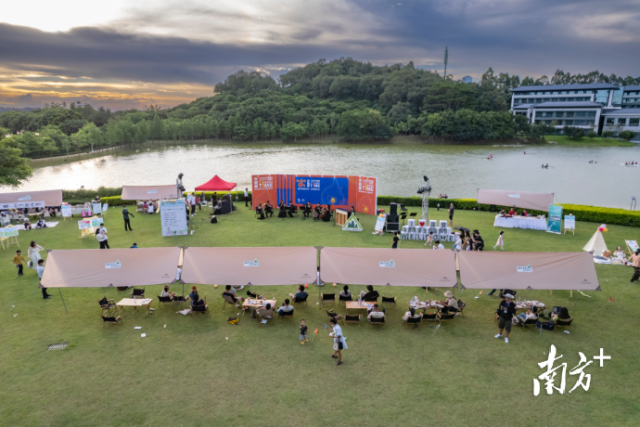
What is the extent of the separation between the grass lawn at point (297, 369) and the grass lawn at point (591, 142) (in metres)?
87.3

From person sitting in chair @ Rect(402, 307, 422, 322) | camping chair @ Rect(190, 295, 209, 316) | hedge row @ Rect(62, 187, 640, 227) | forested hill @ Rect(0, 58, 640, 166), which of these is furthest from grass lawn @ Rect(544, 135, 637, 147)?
camping chair @ Rect(190, 295, 209, 316)

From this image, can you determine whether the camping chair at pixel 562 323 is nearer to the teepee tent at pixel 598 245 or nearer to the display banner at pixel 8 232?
the teepee tent at pixel 598 245

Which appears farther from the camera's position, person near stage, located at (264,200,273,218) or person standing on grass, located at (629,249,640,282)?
person near stage, located at (264,200,273,218)

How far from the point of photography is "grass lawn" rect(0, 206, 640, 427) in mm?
8031

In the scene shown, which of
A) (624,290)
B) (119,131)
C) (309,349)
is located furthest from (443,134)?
(309,349)

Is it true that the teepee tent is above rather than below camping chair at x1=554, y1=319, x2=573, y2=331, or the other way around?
above

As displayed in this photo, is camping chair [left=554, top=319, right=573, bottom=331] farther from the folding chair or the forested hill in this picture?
the forested hill

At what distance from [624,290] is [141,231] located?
24164 millimetres

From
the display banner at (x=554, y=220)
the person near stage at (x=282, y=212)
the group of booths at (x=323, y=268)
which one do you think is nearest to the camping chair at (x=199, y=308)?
the group of booths at (x=323, y=268)

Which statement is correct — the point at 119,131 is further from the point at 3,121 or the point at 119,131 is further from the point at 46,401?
the point at 46,401

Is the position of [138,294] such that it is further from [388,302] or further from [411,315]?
[411,315]

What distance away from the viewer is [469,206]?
2809 cm

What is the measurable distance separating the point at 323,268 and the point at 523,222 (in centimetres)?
1579

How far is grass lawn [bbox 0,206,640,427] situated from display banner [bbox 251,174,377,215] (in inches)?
511
